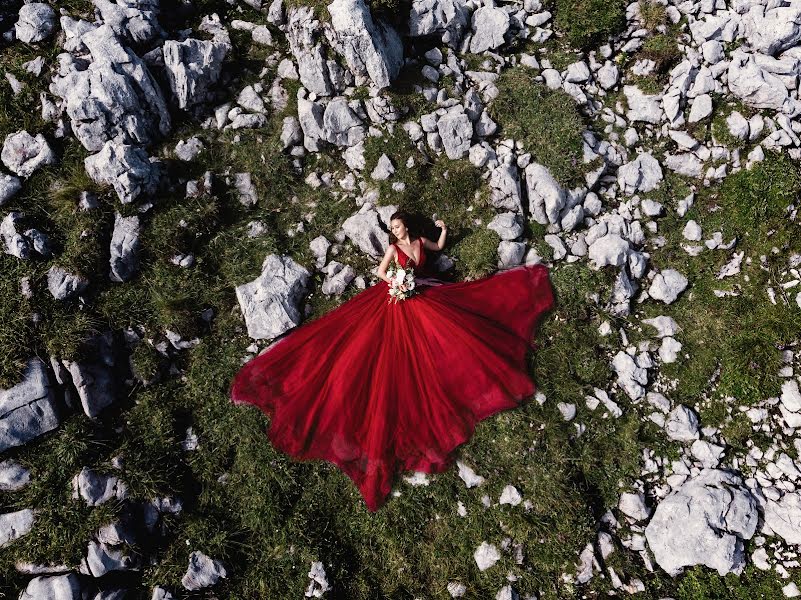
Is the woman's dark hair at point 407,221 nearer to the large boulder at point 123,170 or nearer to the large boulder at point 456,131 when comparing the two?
the large boulder at point 456,131

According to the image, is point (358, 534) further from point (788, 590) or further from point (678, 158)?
point (678, 158)

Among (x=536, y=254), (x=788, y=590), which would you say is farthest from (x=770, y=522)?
(x=536, y=254)

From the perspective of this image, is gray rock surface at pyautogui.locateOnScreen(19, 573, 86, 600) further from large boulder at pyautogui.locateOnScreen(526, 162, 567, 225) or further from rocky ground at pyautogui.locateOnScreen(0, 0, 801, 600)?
large boulder at pyautogui.locateOnScreen(526, 162, 567, 225)

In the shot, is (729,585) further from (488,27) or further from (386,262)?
(488,27)

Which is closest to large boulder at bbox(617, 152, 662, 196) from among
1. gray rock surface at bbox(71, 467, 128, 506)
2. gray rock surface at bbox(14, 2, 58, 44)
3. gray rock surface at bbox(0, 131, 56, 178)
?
gray rock surface at bbox(71, 467, 128, 506)

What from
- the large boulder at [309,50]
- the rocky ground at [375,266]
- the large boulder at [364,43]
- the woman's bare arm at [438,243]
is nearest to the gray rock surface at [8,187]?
the rocky ground at [375,266]

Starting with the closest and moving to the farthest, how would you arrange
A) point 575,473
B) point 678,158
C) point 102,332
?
1. point 575,473
2. point 102,332
3. point 678,158

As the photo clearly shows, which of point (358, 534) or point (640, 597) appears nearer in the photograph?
point (640, 597)
